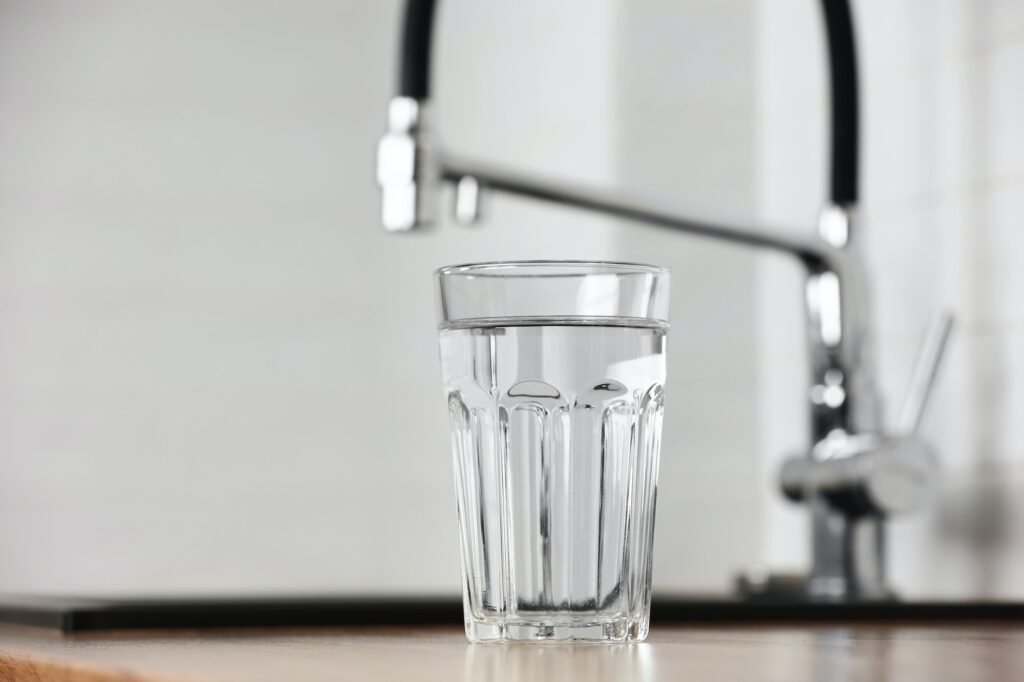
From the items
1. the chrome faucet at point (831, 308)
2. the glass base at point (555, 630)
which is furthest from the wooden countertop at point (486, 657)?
the chrome faucet at point (831, 308)

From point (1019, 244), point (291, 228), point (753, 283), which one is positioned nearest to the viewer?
point (1019, 244)

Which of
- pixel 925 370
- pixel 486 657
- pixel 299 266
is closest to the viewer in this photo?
pixel 486 657

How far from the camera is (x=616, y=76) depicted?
138cm

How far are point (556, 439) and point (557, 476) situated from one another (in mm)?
12

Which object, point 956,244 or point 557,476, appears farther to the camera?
point 956,244

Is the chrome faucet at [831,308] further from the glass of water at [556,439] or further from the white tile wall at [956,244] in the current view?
the glass of water at [556,439]

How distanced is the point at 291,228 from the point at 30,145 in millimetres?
358

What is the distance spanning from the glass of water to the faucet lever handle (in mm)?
520

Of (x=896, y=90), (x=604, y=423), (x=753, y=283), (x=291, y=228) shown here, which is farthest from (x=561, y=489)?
(x=291, y=228)

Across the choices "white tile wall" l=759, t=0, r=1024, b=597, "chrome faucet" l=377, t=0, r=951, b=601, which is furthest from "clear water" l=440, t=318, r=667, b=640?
"white tile wall" l=759, t=0, r=1024, b=597

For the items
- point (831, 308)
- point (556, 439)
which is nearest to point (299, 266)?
point (831, 308)

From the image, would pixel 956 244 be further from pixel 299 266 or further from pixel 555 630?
pixel 299 266

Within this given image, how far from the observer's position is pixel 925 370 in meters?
0.93

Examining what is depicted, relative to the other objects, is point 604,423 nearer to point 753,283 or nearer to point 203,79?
point 753,283
